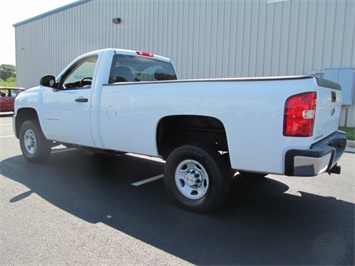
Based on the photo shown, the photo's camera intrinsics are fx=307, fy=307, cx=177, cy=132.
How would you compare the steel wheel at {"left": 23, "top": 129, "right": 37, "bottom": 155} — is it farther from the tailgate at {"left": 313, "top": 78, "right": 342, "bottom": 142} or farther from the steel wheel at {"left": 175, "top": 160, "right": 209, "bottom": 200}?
the tailgate at {"left": 313, "top": 78, "right": 342, "bottom": 142}

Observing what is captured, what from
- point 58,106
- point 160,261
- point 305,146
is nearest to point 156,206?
point 160,261

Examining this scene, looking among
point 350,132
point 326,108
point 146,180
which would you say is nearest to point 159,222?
point 146,180

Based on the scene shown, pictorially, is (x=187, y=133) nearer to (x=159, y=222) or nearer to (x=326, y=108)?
(x=159, y=222)

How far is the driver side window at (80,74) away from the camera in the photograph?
494cm

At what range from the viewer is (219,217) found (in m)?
3.52

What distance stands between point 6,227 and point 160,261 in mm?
1748

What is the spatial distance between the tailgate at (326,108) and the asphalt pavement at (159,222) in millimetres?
1010

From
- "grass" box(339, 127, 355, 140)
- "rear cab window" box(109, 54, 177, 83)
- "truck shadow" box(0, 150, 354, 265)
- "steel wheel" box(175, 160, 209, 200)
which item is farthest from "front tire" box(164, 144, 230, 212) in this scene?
"grass" box(339, 127, 355, 140)

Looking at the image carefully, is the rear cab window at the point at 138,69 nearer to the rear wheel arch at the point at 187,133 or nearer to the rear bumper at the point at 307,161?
the rear wheel arch at the point at 187,133

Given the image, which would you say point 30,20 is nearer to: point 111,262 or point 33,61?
point 33,61

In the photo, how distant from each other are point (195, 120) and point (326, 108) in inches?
59.4

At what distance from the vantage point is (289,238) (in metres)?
3.06

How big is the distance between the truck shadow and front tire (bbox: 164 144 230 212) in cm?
17

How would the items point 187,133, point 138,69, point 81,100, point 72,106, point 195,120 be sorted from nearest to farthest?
point 195,120 → point 187,133 → point 81,100 → point 72,106 → point 138,69
